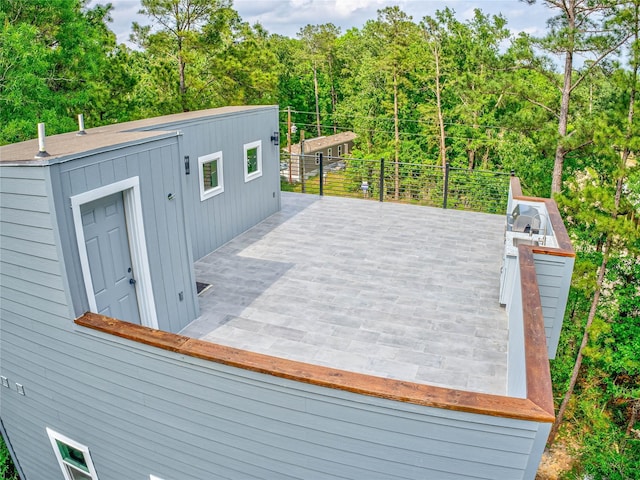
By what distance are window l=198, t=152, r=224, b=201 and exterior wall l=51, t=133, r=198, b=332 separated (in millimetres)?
1918

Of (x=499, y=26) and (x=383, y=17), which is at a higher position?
(x=383, y=17)

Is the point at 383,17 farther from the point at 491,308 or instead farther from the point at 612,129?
the point at 491,308

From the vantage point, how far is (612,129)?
10.3 m

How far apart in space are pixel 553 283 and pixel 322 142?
3140 centimetres

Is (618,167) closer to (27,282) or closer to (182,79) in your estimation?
(27,282)

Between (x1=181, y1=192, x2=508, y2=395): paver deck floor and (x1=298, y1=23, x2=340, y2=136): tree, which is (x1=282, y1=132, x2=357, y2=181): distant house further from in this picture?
(x1=181, y1=192, x2=508, y2=395): paver deck floor

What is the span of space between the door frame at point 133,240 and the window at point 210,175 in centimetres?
246

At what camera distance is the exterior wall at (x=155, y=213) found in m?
3.61

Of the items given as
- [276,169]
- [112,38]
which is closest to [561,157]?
[276,169]

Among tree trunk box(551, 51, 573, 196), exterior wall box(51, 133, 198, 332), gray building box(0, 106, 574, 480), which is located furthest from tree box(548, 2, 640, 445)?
exterior wall box(51, 133, 198, 332)

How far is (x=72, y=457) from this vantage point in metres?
4.58

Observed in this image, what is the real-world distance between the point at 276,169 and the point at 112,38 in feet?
39.8

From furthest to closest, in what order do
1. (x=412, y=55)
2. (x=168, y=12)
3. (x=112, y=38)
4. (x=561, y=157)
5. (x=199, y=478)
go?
(x=412, y=55) < (x=112, y=38) < (x=168, y=12) < (x=561, y=157) < (x=199, y=478)

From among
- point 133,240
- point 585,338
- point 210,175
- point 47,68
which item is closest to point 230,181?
point 210,175
